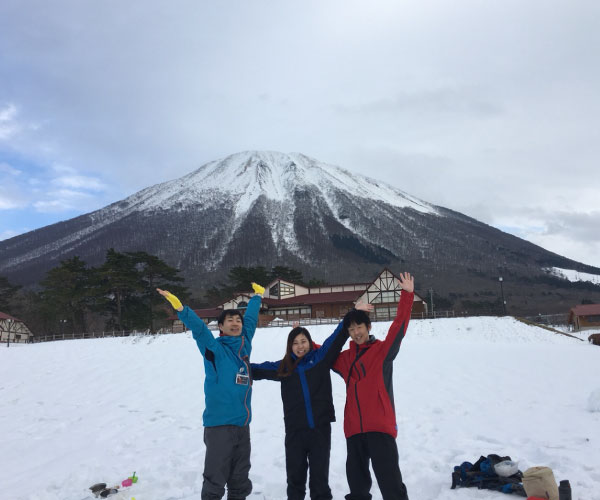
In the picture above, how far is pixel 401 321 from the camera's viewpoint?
12.9 ft

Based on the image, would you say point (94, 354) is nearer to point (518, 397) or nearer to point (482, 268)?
point (518, 397)

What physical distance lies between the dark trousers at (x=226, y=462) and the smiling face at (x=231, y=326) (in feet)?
2.86

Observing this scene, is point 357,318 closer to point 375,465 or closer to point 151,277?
point 375,465

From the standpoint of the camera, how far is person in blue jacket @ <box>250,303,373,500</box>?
12.3ft

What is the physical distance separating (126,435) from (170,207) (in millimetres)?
154703

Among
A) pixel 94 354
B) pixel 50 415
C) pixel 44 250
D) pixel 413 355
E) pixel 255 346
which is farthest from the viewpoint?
pixel 44 250

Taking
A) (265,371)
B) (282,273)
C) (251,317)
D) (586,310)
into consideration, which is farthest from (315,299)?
(265,371)

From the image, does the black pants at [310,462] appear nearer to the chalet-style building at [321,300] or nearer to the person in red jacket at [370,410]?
the person in red jacket at [370,410]

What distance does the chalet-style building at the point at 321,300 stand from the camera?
1483 inches

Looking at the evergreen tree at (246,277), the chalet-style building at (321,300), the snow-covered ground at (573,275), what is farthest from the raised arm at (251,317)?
the snow-covered ground at (573,275)

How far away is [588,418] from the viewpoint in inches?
256

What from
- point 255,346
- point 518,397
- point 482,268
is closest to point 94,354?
point 255,346

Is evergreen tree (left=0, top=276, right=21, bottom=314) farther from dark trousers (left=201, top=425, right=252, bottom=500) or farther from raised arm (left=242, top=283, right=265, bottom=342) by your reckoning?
dark trousers (left=201, top=425, right=252, bottom=500)

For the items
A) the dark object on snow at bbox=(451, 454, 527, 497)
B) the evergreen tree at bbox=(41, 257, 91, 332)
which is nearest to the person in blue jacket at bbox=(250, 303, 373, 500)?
the dark object on snow at bbox=(451, 454, 527, 497)
